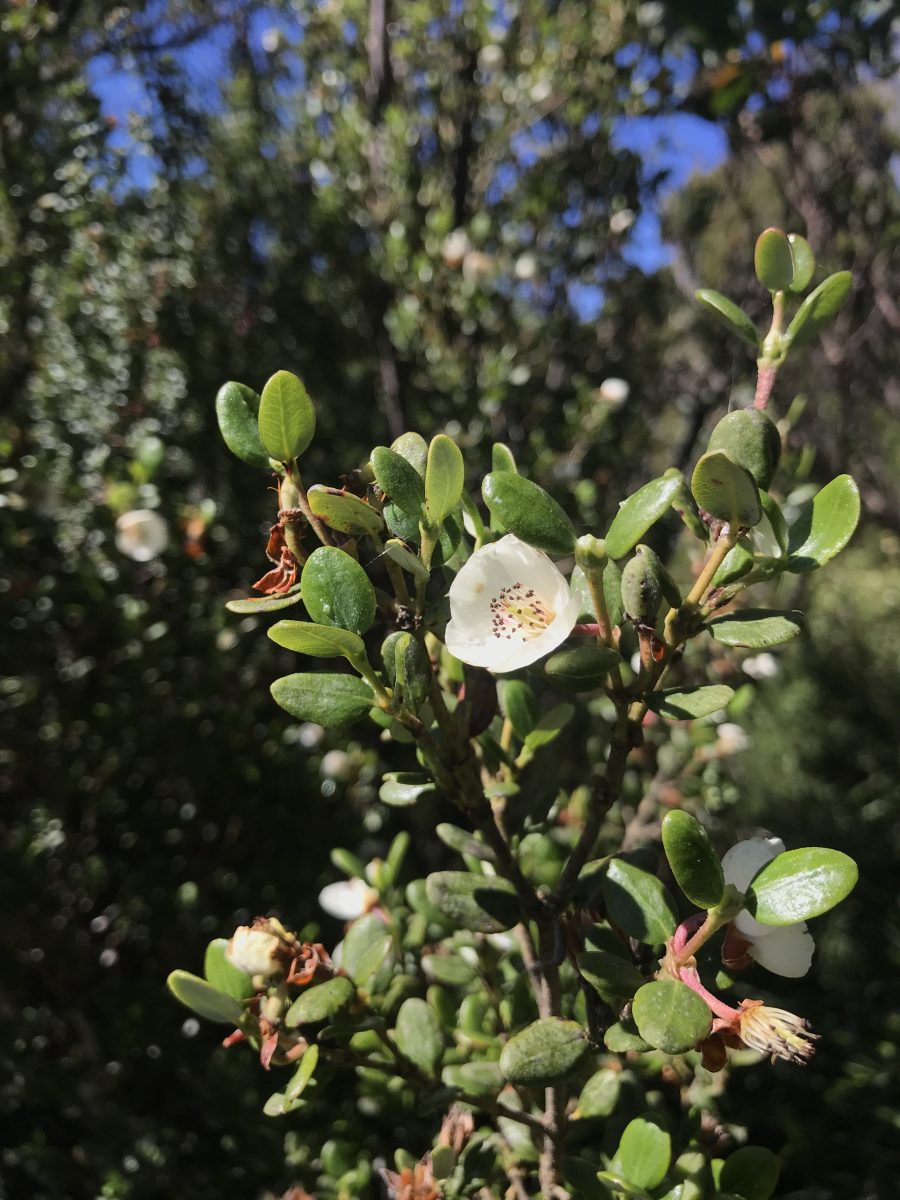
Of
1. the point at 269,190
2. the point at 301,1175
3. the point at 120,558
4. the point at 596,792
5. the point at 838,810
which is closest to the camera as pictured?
the point at 596,792

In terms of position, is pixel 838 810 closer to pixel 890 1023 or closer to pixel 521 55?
pixel 890 1023

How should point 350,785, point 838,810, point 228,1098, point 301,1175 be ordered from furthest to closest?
point 838,810
point 350,785
point 228,1098
point 301,1175

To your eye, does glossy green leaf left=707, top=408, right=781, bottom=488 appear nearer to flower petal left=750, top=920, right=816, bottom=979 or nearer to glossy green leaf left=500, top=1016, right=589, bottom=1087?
flower petal left=750, top=920, right=816, bottom=979

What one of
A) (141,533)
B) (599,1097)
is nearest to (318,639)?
(599,1097)

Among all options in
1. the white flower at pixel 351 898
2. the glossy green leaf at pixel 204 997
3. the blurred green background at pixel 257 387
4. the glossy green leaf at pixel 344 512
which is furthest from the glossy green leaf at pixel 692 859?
the blurred green background at pixel 257 387

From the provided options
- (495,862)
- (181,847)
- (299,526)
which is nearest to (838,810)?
(181,847)

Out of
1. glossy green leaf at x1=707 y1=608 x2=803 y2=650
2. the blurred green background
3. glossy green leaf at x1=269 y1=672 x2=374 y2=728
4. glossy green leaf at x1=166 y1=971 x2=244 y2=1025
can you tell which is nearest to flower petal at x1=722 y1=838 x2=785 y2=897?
glossy green leaf at x1=707 y1=608 x2=803 y2=650

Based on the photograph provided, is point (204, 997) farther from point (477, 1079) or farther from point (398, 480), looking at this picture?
point (398, 480)
